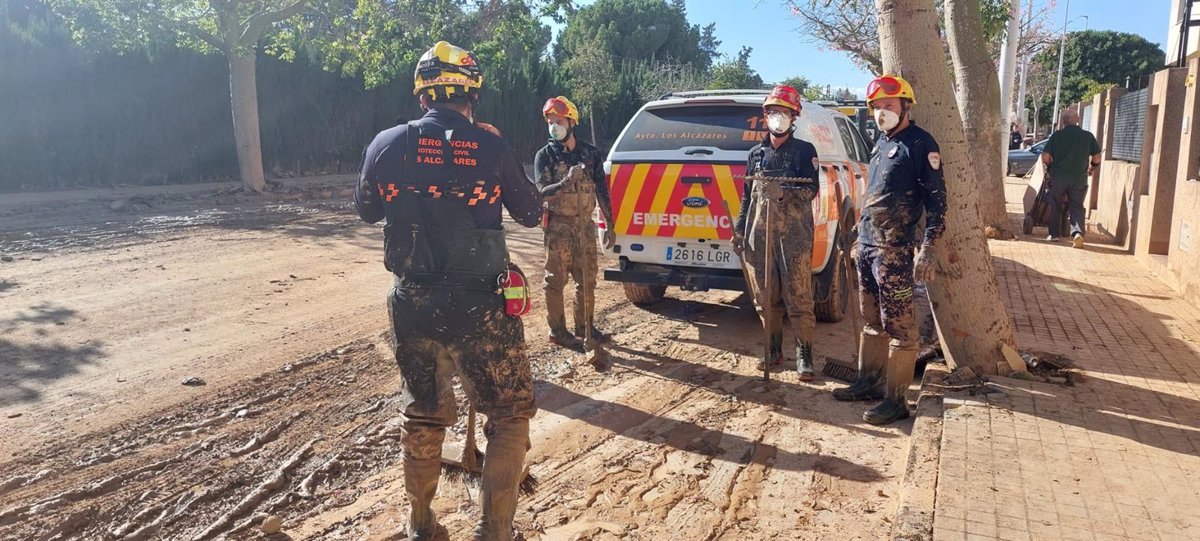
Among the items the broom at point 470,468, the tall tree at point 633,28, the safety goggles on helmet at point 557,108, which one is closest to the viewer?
the broom at point 470,468

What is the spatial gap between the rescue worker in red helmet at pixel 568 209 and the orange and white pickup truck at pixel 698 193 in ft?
1.10

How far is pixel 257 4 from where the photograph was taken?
51.9ft

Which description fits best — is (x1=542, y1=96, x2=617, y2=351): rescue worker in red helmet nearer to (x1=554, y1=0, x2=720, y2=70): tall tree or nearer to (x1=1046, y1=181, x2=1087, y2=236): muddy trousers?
(x1=1046, y1=181, x2=1087, y2=236): muddy trousers

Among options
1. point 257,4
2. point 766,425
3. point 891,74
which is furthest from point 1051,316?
point 257,4

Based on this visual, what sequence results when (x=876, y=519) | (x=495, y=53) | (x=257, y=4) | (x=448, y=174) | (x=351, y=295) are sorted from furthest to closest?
(x=495, y=53)
(x=257, y=4)
(x=351, y=295)
(x=876, y=519)
(x=448, y=174)

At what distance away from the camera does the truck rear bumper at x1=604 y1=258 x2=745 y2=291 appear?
6875 mm

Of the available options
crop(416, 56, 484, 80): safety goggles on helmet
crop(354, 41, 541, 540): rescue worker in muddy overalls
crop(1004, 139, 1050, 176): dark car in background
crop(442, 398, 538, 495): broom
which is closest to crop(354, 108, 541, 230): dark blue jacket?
crop(354, 41, 541, 540): rescue worker in muddy overalls

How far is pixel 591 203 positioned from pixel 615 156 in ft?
2.77

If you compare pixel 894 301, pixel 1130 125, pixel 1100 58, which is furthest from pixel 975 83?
pixel 1100 58

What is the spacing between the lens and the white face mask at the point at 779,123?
5.88 meters

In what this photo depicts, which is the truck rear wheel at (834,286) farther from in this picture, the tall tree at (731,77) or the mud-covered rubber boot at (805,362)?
the tall tree at (731,77)

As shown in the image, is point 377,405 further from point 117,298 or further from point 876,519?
point 117,298

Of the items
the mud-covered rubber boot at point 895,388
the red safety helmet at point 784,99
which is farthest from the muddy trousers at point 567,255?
the mud-covered rubber boot at point 895,388

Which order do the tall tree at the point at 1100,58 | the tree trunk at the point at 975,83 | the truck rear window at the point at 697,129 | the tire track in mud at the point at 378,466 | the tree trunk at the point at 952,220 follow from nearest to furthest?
the tire track in mud at the point at 378,466, the tree trunk at the point at 952,220, the truck rear window at the point at 697,129, the tree trunk at the point at 975,83, the tall tree at the point at 1100,58
